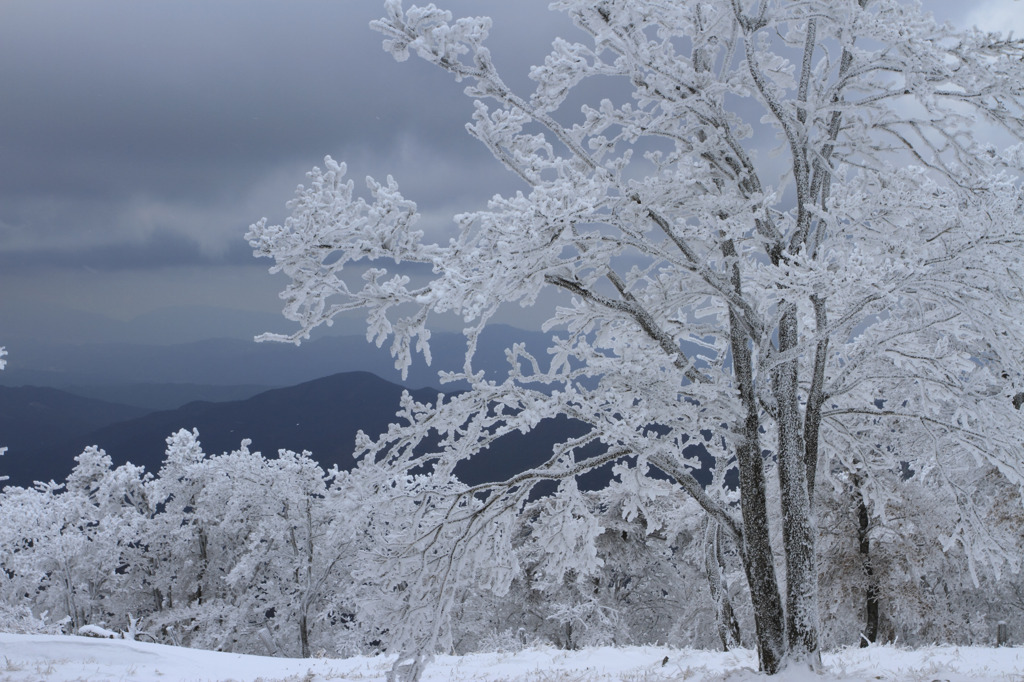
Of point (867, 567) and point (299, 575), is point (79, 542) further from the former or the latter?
point (867, 567)

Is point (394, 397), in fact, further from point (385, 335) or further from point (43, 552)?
point (385, 335)

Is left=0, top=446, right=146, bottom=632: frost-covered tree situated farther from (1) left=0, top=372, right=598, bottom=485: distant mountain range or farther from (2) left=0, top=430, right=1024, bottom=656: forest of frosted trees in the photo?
(1) left=0, top=372, right=598, bottom=485: distant mountain range

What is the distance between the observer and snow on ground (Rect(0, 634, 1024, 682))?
7988 millimetres

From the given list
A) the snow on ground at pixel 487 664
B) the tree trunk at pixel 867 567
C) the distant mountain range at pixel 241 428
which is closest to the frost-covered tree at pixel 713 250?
the snow on ground at pixel 487 664

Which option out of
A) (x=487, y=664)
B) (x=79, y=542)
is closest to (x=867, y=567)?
(x=487, y=664)

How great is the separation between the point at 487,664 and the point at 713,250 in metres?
7.49

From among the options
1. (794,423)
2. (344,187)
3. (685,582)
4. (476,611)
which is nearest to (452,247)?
(344,187)

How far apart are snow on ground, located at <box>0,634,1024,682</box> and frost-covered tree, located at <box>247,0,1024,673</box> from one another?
2047mm

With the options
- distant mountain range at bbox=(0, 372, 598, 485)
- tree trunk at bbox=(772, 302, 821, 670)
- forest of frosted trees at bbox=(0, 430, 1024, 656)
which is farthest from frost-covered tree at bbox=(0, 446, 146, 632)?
distant mountain range at bbox=(0, 372, 598, 485)

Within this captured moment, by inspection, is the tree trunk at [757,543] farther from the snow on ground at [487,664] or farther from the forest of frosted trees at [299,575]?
the forest of frosted trees at [299,575]

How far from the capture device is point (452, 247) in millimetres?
4996

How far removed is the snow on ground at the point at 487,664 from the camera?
7988 millimetres

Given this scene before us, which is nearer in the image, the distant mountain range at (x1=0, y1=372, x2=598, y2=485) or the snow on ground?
the snow on ground

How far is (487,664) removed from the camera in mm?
10117
